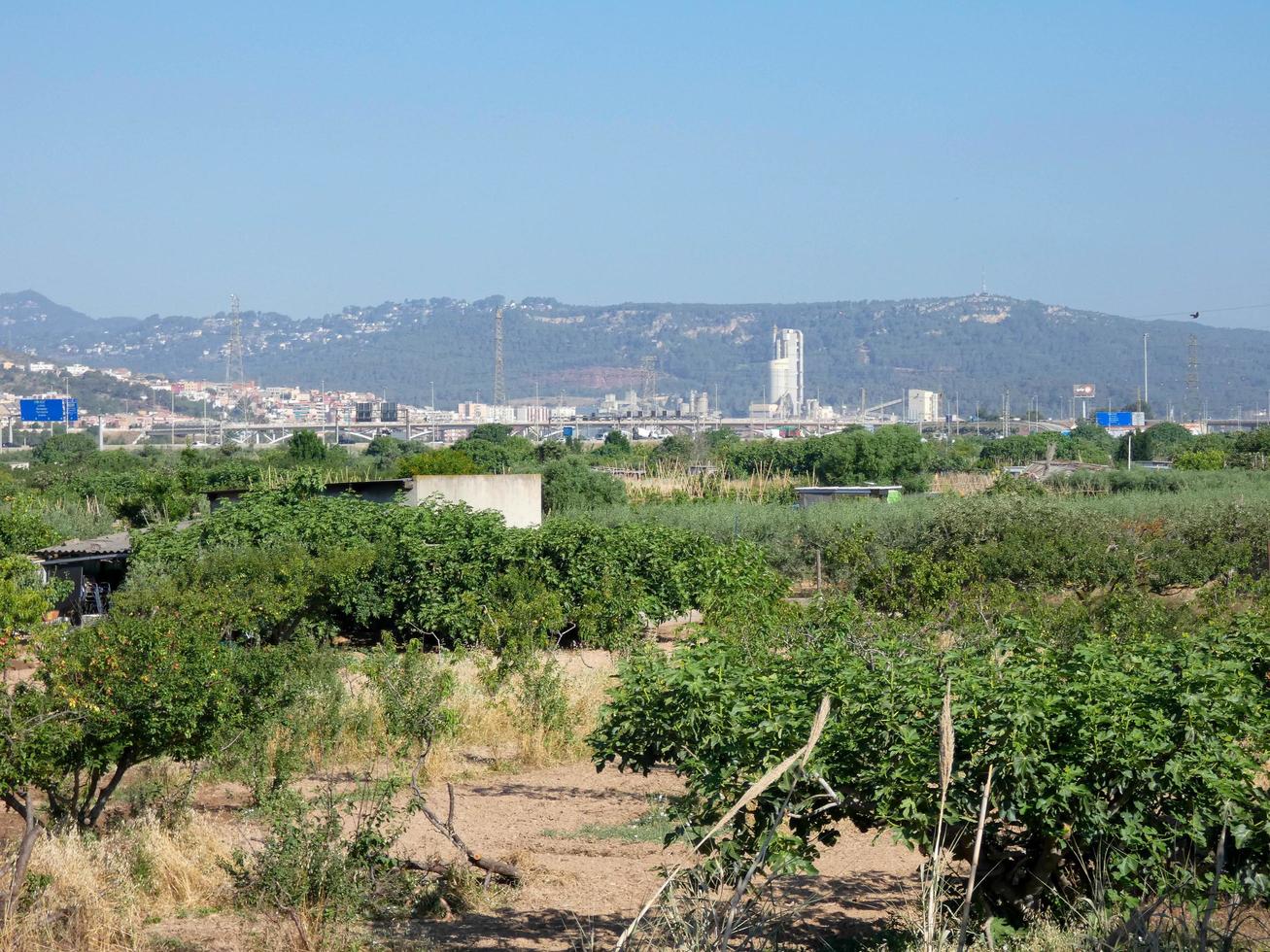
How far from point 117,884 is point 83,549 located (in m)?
14.4

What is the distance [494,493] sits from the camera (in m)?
22.2

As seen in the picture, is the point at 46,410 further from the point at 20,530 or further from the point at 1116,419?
the point at 1116,419

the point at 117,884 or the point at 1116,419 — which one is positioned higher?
the point at 1116,419

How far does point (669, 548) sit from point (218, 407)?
191 m

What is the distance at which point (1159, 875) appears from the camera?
5.05 metres

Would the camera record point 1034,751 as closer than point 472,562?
Yes

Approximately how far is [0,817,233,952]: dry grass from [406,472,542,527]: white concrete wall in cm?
1317

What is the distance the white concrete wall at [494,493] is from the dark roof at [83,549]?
448cm

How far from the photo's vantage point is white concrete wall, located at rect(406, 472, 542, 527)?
71.5 feet

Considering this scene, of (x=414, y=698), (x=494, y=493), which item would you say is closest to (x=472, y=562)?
(x=494, y=493)

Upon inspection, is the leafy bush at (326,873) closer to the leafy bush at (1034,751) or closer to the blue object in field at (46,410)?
the leafy bush at (1034,751)

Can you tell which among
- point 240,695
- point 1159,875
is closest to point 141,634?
point 240,695

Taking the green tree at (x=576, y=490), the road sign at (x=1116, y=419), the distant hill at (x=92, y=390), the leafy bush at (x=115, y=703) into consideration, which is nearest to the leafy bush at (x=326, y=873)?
the leafy bush at (x=115, y=703)

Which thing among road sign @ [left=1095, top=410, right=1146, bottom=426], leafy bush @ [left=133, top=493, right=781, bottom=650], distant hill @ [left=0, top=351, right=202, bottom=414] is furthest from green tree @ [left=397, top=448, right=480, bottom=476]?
distant hill @ [left=0, top=351, right=202, bottom=414]
